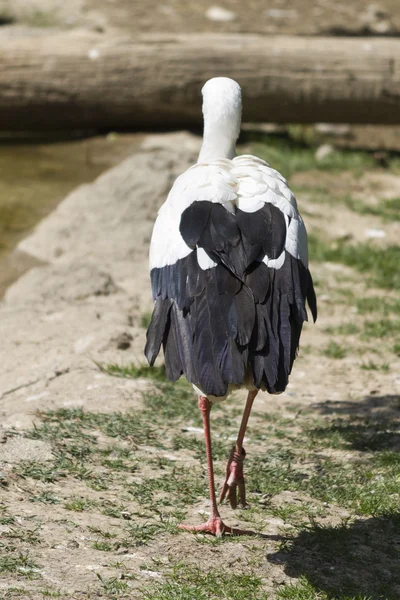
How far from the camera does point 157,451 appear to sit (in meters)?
4.35

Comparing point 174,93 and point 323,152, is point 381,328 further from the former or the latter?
point 174,93

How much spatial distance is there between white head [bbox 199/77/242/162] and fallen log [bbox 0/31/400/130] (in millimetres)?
4939

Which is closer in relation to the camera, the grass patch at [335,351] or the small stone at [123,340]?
the small stone at [123,340]

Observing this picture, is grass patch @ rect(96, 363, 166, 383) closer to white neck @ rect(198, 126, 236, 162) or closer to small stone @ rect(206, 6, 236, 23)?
white neck @ rect(198, 126, 236, 162)

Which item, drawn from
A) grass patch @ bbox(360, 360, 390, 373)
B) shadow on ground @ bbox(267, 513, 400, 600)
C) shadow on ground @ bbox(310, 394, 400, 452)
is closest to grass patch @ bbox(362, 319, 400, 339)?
grass patch @ bbox(360, 360, 390, 373)

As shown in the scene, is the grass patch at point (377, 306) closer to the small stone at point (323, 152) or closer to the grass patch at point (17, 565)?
the small stone at point (323, 152)

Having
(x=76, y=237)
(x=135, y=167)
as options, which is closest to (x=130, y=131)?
(x=135, y=167)

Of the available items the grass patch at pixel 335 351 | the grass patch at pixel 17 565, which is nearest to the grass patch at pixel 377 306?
the grass patch at pixel 335 351

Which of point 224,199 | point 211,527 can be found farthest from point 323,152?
point 211,527

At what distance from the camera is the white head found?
15.6 feet

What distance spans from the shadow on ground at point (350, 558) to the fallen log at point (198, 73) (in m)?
6.59

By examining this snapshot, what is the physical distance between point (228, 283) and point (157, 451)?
117 cm

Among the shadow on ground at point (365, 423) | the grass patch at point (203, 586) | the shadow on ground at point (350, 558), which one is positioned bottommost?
A: the shadow on ground at point (365, 423)

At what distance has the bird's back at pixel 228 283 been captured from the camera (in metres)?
3.37
